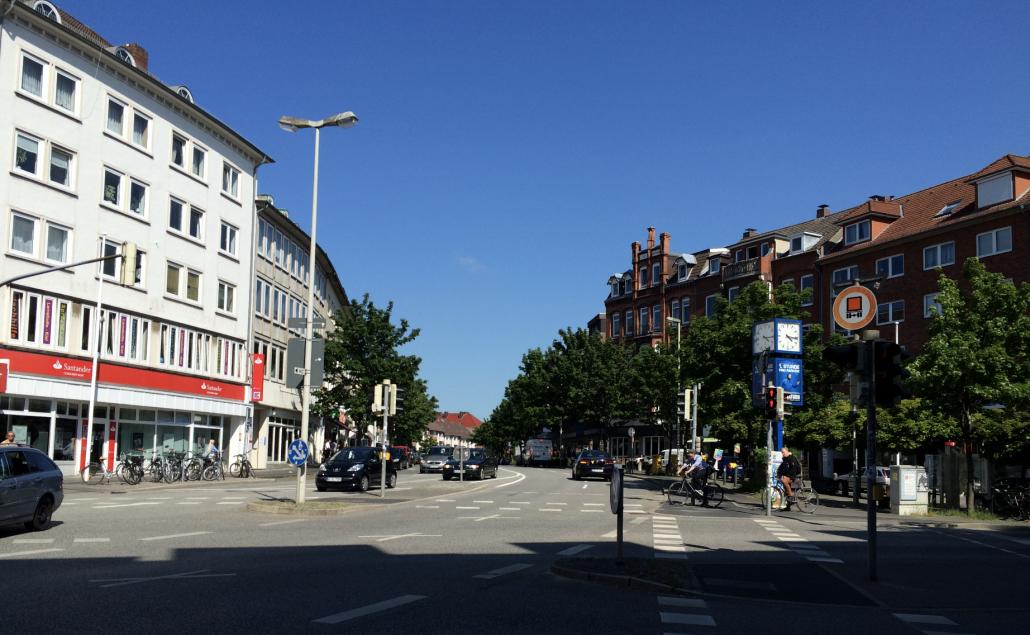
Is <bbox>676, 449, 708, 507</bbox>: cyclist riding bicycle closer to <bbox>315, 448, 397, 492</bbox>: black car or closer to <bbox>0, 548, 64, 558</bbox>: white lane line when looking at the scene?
<bbox>315, 448, 397, 492</bbox>: black car

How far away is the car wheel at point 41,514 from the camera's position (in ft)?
53.6

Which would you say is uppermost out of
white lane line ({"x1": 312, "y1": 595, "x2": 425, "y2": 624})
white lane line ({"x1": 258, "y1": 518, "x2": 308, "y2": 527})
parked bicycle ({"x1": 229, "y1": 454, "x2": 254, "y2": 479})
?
white lane line ({"x1": 312, "y1": 595, "x2": 425, "y2": 624})

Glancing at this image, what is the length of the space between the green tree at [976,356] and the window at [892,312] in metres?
26.2

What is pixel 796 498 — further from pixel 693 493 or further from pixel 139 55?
pixel 139 55

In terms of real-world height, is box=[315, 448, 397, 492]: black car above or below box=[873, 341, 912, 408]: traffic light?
below

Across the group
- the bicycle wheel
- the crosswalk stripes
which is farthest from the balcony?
the crosswalk stripes

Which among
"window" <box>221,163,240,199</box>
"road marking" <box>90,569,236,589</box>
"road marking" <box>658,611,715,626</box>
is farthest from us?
"window" <box>221,163,240,199</box>

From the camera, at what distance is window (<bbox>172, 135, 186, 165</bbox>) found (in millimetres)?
44438

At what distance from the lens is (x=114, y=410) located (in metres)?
39.6

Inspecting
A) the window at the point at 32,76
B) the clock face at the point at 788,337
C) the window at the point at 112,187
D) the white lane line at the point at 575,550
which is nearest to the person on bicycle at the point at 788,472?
the clock face at the point at 788,337

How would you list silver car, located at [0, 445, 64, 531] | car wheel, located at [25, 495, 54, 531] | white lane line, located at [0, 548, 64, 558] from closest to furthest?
white lane line, located at [0, 548, 64, 558], silver car, located at [0, 445, 64, 531], car wheel, located at [25, 495, 54, 531]

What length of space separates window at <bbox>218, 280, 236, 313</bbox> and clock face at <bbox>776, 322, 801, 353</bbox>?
1093 inches

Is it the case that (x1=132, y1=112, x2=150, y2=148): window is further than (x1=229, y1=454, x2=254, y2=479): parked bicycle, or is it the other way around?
(x1=229, y1=454, x2=254, y2=479): parked bicycle

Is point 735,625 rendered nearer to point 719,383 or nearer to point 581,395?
point 719,383
